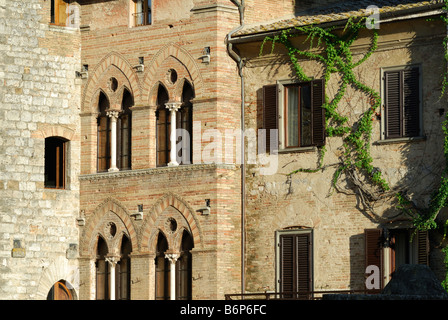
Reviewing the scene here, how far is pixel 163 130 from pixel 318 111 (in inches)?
161

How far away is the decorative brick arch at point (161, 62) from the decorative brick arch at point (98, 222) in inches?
101

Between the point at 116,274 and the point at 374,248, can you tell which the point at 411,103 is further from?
the point at 116,274

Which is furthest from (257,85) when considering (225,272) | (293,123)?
(225,272)

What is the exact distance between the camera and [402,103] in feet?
96.2

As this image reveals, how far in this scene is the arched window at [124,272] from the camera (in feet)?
108

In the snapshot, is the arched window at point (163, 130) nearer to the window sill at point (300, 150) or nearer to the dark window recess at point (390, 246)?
the window sill at point (300, 150)

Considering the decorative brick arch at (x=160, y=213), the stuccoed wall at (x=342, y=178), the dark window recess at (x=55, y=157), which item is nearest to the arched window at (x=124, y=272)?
the decorative brick arch at (x=160, y=213)

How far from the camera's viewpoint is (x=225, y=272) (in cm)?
3103

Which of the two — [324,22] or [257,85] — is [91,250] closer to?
[257,85]

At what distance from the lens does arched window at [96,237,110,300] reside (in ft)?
109

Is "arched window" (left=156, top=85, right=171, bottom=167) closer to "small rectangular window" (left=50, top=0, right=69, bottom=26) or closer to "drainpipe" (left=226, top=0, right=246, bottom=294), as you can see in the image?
"drainpipe" (left=226, top=0, right=246, bottom=294)

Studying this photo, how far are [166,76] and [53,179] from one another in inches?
154

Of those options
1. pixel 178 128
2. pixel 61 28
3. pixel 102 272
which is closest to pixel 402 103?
pixel 178 128
